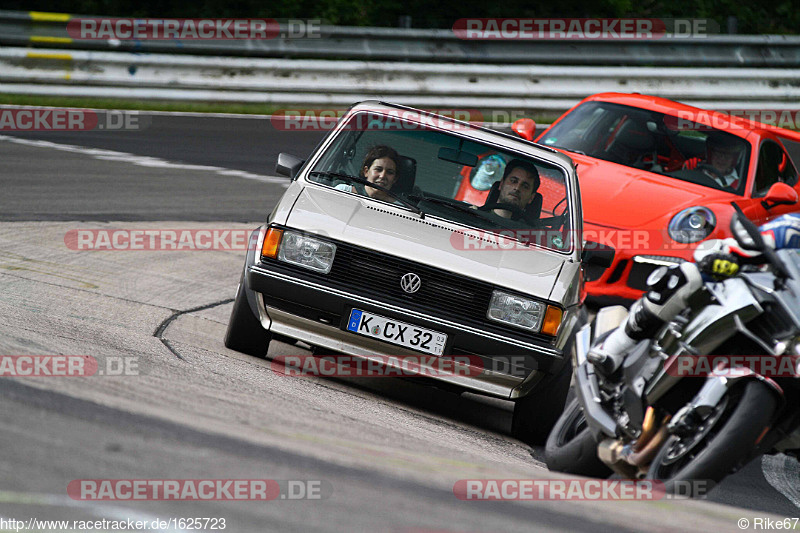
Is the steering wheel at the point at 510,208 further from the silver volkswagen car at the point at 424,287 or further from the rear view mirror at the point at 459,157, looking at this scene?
the rear view mirror at the point at 459,157

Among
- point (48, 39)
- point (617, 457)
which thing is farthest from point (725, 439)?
point (48, 39)

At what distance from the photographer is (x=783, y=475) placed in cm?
540

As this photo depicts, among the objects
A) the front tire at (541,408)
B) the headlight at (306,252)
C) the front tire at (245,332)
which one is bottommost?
the front tire at (541,408)

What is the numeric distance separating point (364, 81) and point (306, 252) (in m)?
10.5

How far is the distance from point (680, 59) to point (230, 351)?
12964 mm

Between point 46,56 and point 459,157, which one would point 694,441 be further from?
point 46,56

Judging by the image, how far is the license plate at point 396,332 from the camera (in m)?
5.43

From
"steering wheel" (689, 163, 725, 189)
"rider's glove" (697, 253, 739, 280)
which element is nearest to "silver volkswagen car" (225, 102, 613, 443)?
"rider's glove" (697, 253, 739, 280)

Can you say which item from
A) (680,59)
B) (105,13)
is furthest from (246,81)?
(680,59)

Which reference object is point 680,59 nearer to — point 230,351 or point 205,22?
point 205,22

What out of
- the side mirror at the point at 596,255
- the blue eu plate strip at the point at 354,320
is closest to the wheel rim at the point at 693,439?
the blue eu plate strip at the point at 354,320

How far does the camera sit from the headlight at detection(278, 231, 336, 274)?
18.0ft

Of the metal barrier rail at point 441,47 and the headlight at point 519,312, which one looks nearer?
the headlight at point 519,312

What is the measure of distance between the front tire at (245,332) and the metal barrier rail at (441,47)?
10080 millimetres
